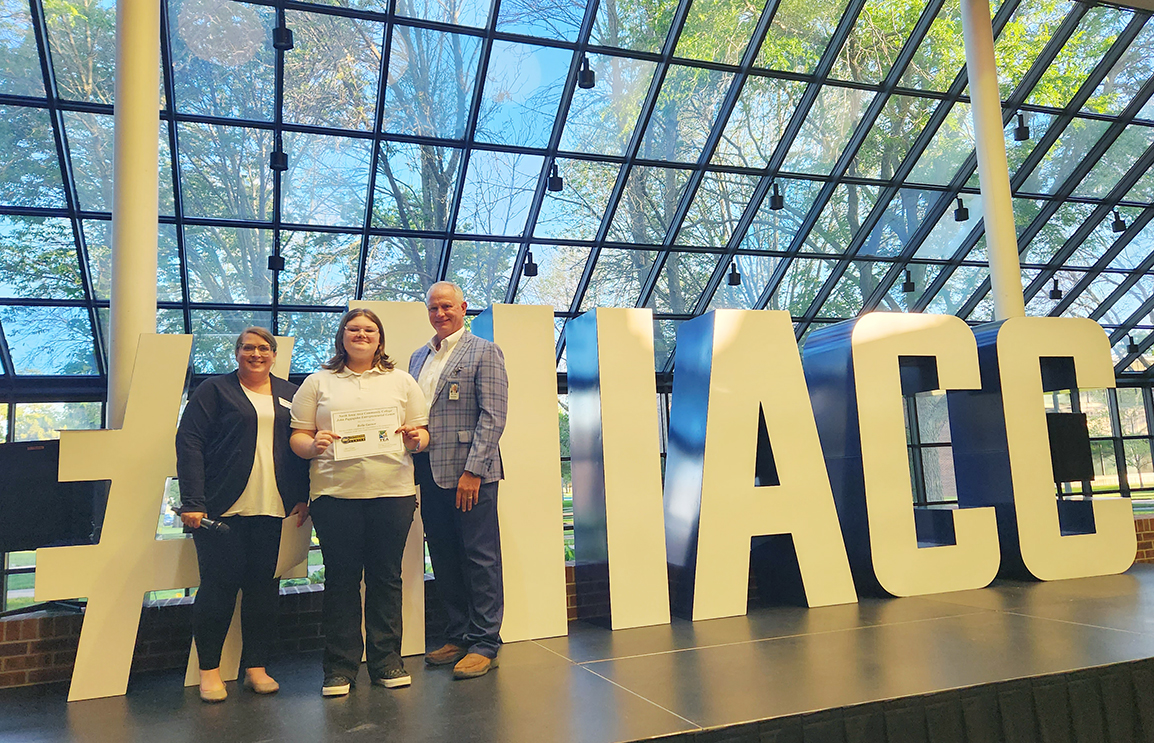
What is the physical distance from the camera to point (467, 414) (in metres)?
3.04

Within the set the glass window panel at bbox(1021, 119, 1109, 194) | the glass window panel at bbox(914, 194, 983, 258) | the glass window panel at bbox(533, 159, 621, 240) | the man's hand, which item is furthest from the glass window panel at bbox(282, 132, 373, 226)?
the glass window panel at bbox(1021, 119, 1109, 194)

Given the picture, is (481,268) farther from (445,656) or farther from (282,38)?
(445,656)

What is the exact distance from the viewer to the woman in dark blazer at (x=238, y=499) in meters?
2.71

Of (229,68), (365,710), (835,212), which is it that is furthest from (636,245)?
(365,710)

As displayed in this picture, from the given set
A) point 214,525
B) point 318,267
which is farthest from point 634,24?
point 214,525

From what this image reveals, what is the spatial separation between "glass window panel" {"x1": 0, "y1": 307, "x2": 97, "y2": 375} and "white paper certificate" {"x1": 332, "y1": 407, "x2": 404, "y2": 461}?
5479 mm

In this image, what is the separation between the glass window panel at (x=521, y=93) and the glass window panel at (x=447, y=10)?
0.26 metres

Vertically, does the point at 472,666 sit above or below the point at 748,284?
below

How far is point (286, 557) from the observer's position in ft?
10.3

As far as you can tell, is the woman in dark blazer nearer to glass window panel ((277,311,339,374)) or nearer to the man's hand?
the man's hand

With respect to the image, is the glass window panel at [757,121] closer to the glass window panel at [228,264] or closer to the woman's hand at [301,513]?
the glass window panel at [228,264]

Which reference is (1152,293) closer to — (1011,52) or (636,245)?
(1011,52)

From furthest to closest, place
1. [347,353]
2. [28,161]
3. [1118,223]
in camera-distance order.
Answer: [1118,223], [28,161], [347,353]

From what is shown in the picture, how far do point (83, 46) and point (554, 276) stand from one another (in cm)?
426
